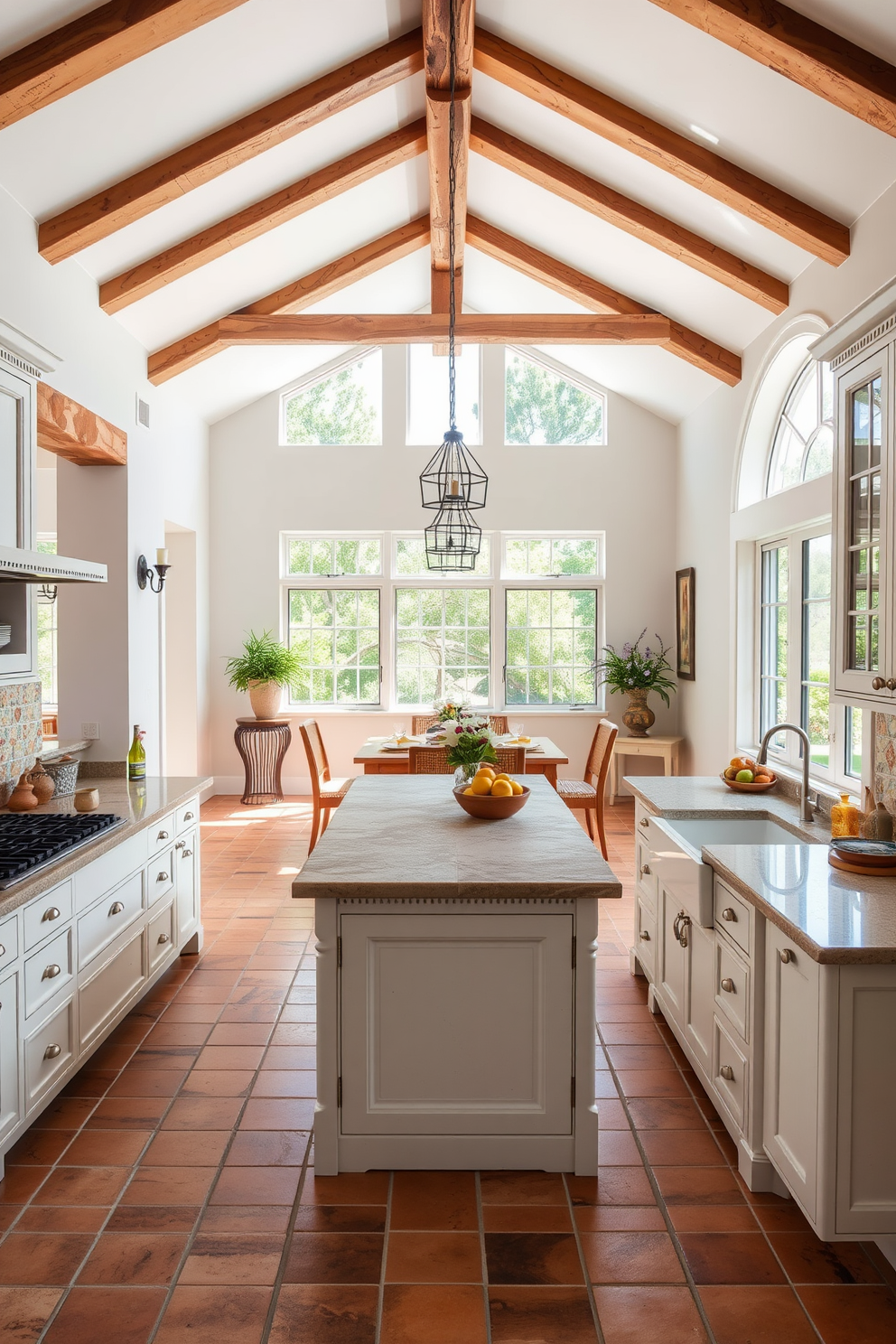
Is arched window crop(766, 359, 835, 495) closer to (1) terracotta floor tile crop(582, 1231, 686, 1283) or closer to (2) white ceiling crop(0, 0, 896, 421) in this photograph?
(2) white ceiling crop(0, 0, 896, 421)

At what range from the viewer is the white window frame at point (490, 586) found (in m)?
8.20

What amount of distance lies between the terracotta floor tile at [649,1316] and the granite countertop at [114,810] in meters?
1.71

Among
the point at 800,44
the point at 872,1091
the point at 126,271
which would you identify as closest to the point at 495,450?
the point at 126,271

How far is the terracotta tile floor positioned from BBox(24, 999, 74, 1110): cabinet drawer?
0.16 m

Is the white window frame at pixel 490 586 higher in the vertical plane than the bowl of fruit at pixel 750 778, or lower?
higher

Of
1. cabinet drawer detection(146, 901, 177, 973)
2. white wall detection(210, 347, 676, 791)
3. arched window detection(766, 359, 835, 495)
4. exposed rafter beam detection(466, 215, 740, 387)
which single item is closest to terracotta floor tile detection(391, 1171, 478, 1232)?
cabinet drawer detection(146, 901, 177, 973)

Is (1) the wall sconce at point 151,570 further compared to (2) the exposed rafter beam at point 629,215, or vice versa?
(1) the wall sconce at point 151,570

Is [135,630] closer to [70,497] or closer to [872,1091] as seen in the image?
[70,497]

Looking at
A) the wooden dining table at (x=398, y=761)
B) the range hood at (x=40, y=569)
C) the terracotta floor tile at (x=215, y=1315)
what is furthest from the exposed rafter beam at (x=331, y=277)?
the terracotta floor tile at (x=215, y=1315)

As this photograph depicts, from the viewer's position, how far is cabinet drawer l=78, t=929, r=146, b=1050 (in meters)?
3.03

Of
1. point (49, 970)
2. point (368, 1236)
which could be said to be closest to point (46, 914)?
point (49, 970)

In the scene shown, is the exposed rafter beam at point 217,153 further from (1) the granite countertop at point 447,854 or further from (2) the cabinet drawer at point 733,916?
(2) the cabinet drawer at point 733,916

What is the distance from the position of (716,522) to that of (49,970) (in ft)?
17.2

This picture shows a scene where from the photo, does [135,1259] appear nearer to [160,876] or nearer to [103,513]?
[160,876]
